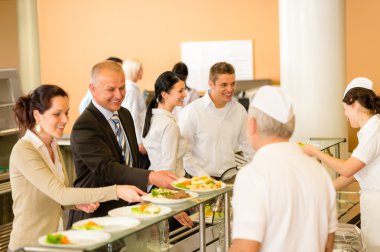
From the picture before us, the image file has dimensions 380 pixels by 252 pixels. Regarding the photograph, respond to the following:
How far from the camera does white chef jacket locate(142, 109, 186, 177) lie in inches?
169

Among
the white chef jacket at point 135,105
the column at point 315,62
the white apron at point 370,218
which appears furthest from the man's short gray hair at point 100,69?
the white chef jacket at point 135,105

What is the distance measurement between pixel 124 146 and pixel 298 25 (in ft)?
8.96

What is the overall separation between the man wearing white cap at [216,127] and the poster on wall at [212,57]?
14.2ft

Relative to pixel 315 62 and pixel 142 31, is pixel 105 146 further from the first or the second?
pixel 142 31

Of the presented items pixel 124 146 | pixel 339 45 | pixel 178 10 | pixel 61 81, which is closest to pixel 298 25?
pixel 339 45

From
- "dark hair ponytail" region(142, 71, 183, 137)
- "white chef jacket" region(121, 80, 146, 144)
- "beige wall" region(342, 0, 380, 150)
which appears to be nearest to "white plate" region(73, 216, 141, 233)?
"dark hair ponytail" region(142, 71, 183, 137)

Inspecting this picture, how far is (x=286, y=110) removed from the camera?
232cm

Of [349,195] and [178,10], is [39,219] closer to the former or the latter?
[349,195]

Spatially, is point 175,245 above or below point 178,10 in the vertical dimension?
below

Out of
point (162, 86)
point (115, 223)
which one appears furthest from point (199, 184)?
point (162, 86)

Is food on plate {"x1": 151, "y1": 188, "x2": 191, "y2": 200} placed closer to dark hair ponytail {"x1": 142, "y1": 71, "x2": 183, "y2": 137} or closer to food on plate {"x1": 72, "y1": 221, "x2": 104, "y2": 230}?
food on plate {"x1": 72, "y1": 221, "x2": 104, "y2": 230}

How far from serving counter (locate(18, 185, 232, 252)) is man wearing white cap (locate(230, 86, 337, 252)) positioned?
1.26 ft

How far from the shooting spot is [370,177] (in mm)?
3891

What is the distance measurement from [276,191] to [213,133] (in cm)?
252
